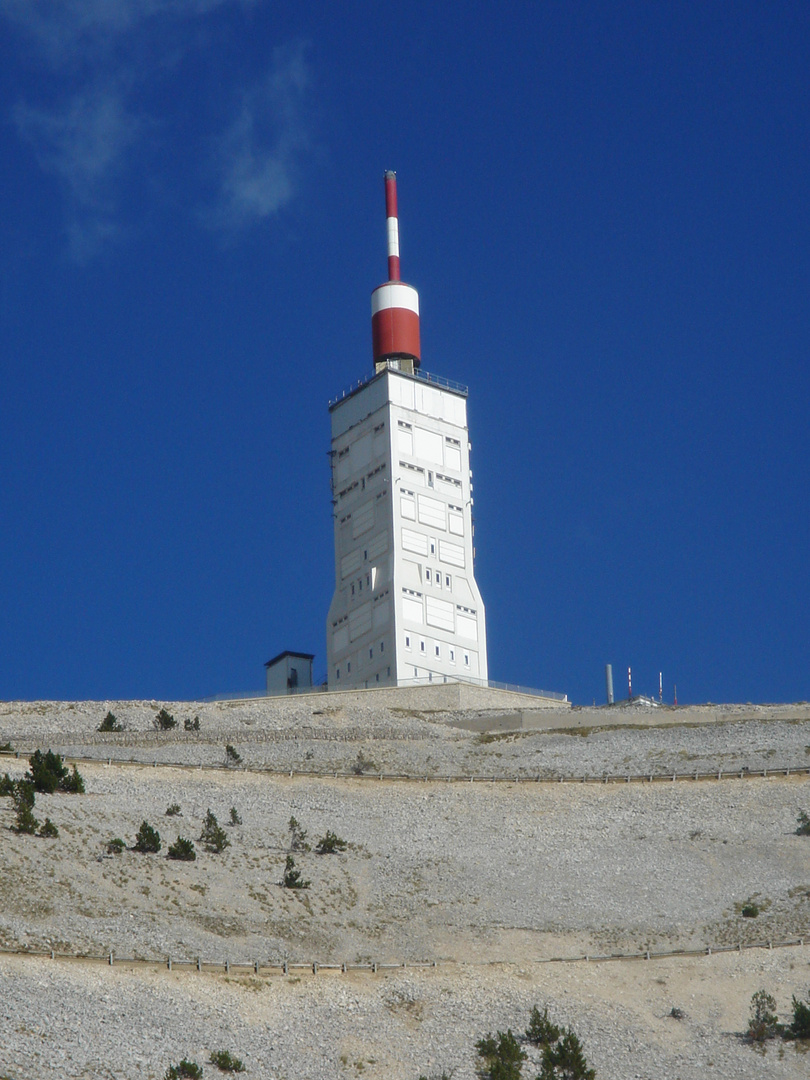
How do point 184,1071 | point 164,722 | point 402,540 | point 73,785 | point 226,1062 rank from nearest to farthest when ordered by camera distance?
point 184,1071 < point 226,1062 < point 73,785 < point 164,722 < point 402,540

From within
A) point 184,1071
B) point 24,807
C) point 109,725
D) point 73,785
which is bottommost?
point 184,1071

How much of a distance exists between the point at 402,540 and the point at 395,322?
50.8 ft

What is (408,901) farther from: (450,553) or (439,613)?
(450,553)

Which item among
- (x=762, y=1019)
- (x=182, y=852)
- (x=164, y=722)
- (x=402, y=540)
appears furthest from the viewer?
(x=402, y=540)

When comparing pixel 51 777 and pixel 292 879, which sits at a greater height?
pixel 51 777

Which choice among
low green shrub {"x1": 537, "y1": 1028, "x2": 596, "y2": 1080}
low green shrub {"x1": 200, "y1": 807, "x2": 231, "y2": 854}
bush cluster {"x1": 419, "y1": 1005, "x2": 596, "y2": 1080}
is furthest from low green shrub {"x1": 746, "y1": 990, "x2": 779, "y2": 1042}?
low green shrub {"x1": 200, "y1": 807, "x2": 231, "y2": 854}

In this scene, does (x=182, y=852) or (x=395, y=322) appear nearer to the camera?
(x=182, y=852)

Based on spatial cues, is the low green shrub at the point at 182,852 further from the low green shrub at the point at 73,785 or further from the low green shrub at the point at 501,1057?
the low green shrub at the point at 501,1057

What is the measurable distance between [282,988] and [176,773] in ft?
75.8

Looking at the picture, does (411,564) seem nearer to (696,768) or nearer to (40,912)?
(696,768)

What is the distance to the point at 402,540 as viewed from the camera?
341 ft

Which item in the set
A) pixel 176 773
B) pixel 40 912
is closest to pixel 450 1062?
pixel 40 912

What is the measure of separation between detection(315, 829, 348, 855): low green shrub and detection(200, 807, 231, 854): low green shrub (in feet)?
9.36

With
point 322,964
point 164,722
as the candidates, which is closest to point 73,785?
point 322,964
